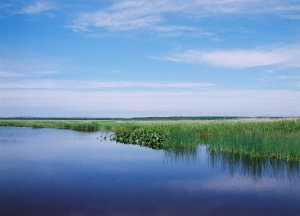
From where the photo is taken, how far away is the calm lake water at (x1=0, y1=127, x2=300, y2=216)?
6340 mm

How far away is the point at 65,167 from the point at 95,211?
5.23m

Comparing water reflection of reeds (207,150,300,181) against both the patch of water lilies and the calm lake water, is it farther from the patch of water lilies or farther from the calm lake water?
the patch of water lilies

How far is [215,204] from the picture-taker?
661 centimetres

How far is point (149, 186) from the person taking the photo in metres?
8.15

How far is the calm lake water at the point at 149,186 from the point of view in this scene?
6.34 meters

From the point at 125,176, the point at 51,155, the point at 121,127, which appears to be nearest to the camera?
the point at 125,176

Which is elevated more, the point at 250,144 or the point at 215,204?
the point at 250,144

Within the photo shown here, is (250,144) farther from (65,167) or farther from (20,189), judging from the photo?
(20,189)

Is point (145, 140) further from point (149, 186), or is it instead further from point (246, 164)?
point (149, 186)

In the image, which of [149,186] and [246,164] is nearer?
[149,186]

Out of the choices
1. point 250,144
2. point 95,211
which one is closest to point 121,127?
point 250,144

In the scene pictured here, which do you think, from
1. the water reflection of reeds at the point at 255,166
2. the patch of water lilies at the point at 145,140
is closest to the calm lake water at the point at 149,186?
the water reflection of reeds at the point at 255,166

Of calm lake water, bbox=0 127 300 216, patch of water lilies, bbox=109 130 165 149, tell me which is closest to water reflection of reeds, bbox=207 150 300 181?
calm lake water, bbox=0 127 300 216

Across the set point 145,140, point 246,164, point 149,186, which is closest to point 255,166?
point 246,164
